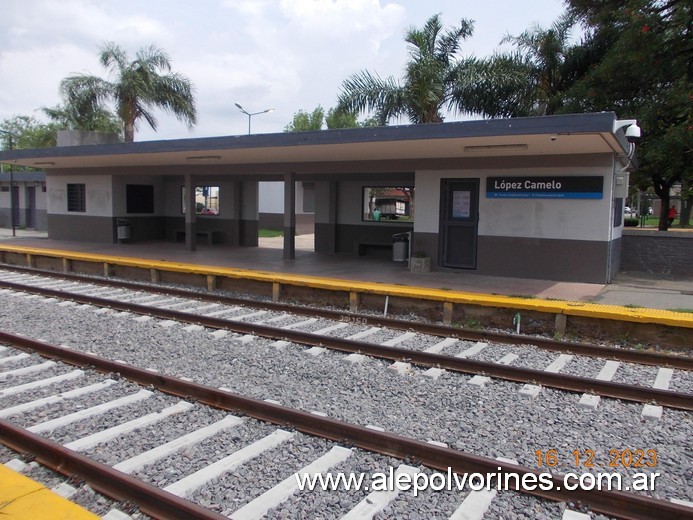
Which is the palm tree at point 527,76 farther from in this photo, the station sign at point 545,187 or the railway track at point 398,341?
the railway track at point 398,341

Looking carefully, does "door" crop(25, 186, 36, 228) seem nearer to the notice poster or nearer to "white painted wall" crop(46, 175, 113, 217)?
"white painted wall" crop(46, 175, 113, 217)

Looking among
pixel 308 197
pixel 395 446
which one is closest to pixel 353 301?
pixel 395 446

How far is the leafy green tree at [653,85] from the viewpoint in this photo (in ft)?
56.4

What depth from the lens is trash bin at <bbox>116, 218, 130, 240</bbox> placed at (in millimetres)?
21469

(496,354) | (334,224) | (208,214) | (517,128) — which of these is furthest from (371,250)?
(496,354)

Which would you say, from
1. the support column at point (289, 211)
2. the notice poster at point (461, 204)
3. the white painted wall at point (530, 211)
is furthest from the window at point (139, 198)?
the notice poster at point (461, 204)

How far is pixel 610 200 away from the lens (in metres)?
12.1

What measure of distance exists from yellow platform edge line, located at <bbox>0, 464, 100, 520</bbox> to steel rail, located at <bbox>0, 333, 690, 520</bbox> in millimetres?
1119

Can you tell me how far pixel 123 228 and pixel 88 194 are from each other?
83.3 inches

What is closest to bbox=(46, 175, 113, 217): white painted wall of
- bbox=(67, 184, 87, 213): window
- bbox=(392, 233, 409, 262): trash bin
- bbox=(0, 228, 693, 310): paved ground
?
bbox=(67, 184, 87, 213): window

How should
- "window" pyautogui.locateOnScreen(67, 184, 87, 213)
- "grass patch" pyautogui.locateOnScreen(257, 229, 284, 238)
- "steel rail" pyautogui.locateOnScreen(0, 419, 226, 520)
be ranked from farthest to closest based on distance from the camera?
"grass patch" pyautogui.locateOnScreen(257, 229, 284, 238)
"window" pyautogui.locateOnScreen(67, 184, 87, 213)
"steel rail" pyautogui.locateOnScreen(0, 419, 226, 520)

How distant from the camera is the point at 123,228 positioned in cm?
2153

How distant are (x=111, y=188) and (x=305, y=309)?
13.9 metres

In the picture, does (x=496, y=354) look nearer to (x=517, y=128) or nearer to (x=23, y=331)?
(x=517, y=128)
